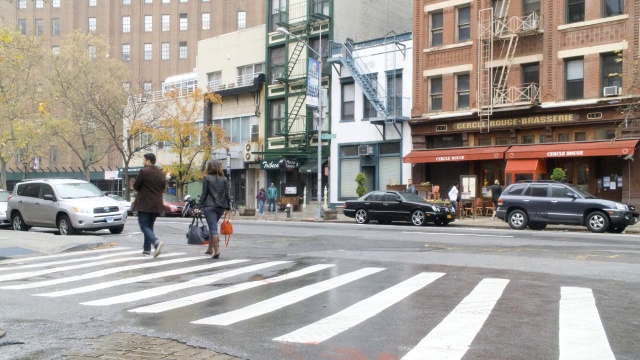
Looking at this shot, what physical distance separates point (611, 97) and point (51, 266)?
23.2 m

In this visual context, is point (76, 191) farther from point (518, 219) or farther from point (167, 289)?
point (518, 219)

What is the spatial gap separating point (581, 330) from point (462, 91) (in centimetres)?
2609

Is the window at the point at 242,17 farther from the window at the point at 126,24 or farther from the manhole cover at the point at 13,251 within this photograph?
the manhole cover at the point at 13,251

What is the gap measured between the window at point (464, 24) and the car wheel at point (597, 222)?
13.4 m

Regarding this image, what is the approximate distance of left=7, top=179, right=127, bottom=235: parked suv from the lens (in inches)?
714

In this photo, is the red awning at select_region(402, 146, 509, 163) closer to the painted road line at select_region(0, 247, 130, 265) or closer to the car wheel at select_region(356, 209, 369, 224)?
the car wheel at select_region(356, 209, 369, 224)

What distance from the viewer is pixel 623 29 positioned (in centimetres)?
2619

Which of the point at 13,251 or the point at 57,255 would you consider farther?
the point at 13,251

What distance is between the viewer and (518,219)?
22.4m

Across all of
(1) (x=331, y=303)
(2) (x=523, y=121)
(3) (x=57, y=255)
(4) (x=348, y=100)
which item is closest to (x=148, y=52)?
(4) (x=348, y=100)

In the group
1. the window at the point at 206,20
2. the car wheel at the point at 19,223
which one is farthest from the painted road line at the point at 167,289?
the window at the point at 206,20

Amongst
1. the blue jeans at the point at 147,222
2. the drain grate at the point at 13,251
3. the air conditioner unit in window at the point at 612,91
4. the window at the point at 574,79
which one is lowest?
the drain grate at the point at 13,251

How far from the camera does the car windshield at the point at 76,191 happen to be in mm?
18719

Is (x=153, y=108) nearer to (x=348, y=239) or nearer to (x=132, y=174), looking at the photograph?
(x=132, y=174)
